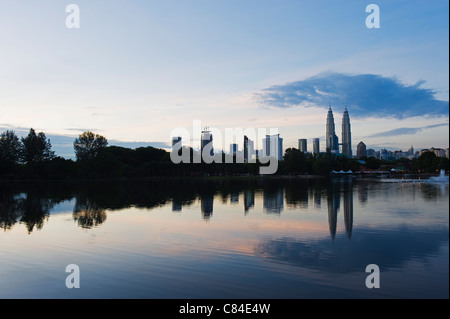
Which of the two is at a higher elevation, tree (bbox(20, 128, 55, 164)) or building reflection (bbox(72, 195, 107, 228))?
tree (bbox(20, 128, 55, 164))

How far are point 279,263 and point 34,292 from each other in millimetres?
7737

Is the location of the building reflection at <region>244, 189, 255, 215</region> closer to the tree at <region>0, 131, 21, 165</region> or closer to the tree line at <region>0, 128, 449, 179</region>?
the tree line at <region>0, 128, 449, 179</region>

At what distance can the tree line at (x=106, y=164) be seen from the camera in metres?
94.3

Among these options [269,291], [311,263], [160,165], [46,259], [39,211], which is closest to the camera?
[269,291]

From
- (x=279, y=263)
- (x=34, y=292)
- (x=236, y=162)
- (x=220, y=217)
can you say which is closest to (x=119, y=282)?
(x=34, y=292)

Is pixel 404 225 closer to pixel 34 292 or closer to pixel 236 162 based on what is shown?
pixel 34 292

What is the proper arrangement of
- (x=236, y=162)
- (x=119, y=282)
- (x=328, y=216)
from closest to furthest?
(x=119, y=282), (x=328, y=216), (x=236, y=162)

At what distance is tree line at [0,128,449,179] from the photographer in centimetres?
9431

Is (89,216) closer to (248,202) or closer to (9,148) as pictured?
(248,202)
